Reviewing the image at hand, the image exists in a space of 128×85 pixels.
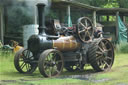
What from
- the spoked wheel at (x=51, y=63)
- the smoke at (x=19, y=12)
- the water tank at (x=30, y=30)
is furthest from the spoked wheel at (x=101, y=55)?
the smoke at (x=19, y=12)

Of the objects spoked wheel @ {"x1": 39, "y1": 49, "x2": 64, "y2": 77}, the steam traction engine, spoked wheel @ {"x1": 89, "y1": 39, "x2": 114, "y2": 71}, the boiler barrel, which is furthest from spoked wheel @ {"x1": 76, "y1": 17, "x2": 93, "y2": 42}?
spoked wheel @ {"x1": 39, "y1": 49, "x2": 64, "y2": 77}

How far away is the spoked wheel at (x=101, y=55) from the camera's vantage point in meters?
7.26

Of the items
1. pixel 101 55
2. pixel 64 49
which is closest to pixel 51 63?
pixel 64 49

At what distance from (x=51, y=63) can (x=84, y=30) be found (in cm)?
154

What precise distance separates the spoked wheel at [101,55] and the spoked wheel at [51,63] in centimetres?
97

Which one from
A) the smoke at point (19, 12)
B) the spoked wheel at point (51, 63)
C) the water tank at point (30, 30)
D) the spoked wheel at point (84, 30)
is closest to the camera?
the spoked wheel at point (51, 63)

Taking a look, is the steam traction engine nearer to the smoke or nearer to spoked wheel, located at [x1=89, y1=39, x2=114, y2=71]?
spoked wheel, located at [x1=89, y1=39, x2=114, y2=71]

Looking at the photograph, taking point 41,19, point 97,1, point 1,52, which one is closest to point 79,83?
point 41,19

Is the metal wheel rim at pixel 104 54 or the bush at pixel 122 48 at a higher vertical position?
the metal wheel rim at pixel 104 54

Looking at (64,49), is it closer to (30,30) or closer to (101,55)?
(101,55)

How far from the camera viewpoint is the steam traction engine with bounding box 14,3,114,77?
22.1 ft

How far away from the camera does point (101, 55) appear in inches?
296

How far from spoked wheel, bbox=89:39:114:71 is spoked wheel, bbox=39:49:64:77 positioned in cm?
97

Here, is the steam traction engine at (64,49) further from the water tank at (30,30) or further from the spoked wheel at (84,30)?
the water tank at (30,30)
